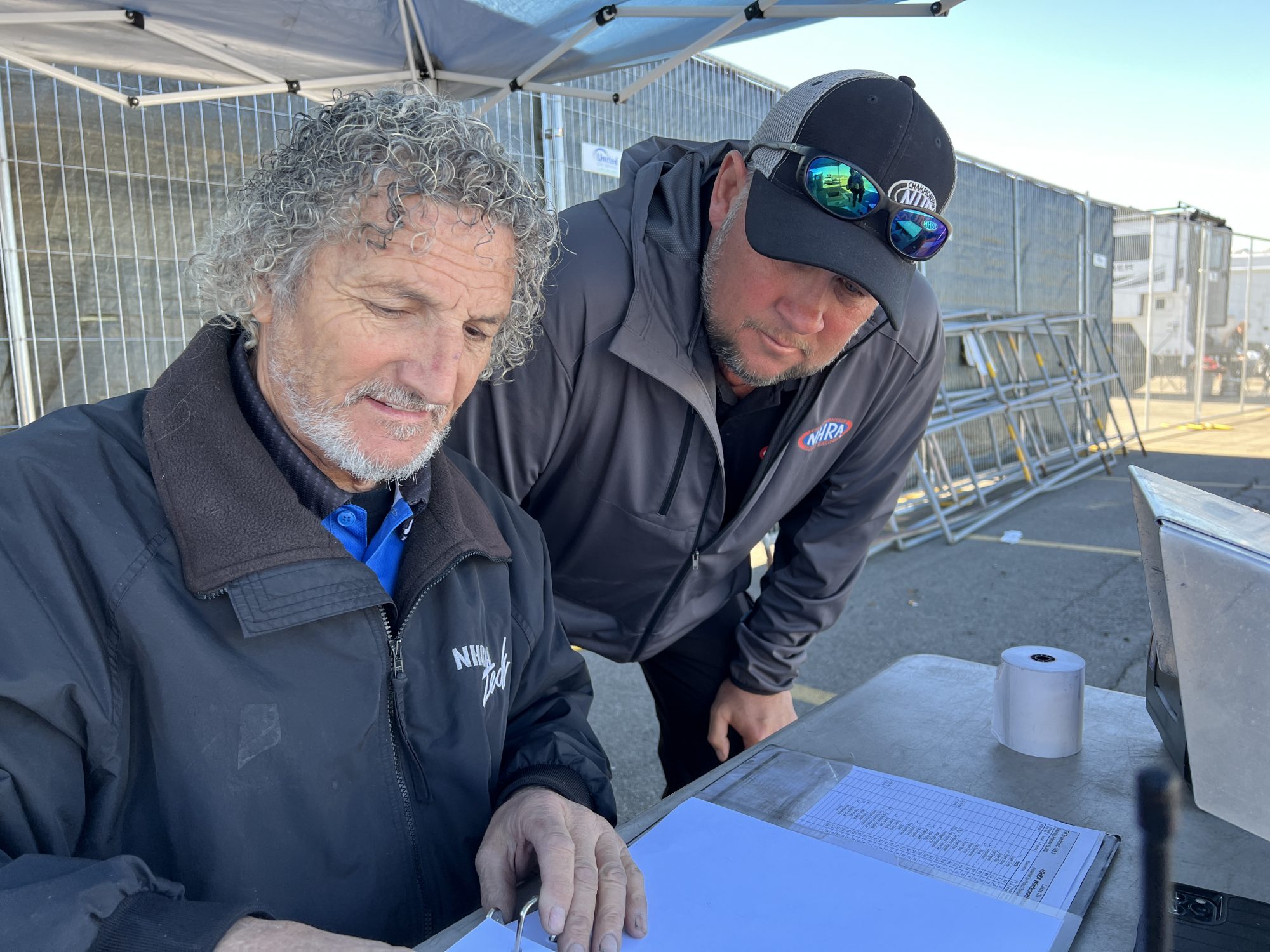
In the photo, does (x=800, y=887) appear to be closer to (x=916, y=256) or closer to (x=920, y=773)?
(x=920, y=773)

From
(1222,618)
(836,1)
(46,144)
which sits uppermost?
(836,1)

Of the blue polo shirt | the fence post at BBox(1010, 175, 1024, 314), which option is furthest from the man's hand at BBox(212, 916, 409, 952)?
the fence post at BBox(1010, 175, 1024, 314)

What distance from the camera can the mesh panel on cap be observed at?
67.1 inches

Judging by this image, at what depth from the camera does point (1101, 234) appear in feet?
37.0

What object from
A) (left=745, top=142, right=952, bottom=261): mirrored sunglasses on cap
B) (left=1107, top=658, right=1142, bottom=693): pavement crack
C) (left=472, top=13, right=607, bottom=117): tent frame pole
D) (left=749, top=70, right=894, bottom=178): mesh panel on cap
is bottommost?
(left=1107, top=658, right=1142, bottom=693): pavement crack

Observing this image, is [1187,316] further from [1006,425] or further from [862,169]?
[862,169]

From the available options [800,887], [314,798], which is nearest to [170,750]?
[314,798]

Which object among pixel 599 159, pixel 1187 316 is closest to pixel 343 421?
pixel 599 159

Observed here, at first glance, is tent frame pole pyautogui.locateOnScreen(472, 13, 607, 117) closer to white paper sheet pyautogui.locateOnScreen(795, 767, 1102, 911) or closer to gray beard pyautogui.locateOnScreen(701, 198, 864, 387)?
gray beard pyautogui.locateOnScreen(701, 198, 864, 387)

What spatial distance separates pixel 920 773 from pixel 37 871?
1.13 metres

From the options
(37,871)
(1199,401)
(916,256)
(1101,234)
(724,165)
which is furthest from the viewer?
(1199,401)

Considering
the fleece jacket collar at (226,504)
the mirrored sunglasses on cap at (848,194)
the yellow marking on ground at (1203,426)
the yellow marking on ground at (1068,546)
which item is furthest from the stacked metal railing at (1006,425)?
the fleece jacket collar at (226,504)

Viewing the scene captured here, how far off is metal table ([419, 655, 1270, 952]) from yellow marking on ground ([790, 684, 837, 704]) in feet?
6.26

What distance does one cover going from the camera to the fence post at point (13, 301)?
343 cm
